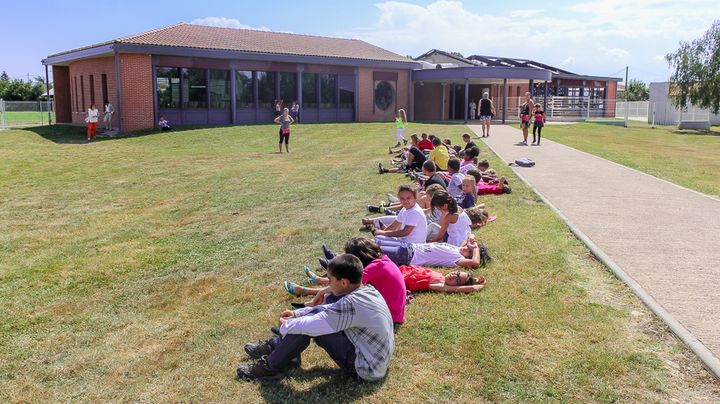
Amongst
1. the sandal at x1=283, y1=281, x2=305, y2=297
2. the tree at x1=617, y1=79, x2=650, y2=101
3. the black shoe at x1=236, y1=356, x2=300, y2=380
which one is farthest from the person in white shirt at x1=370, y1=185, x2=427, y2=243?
the tree at x1=617, y1=79, x2=650, y2=101

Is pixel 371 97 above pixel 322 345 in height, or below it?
above

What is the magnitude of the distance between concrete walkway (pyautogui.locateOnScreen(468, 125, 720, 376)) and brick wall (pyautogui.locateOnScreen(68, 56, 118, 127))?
69.1ft

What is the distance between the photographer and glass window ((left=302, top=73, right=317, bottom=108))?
3478 centimetres

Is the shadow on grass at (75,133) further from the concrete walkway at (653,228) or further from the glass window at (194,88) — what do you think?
the concrete walkway at (653,228)

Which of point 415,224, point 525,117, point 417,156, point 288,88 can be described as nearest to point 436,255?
point 415,224

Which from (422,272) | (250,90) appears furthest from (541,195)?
(250,90)

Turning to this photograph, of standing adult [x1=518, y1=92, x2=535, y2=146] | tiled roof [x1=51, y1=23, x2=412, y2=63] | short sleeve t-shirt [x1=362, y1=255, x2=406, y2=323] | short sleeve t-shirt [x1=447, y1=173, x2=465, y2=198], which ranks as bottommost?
short sleeve t-shirt [x1=362, y1=255, x2=406, y2=323]

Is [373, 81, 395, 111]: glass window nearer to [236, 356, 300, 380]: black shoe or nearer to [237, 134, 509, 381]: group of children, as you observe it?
[237, 134, 509, 381]: group of children

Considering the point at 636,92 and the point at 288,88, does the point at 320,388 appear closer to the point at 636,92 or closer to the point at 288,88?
the point at 288,88

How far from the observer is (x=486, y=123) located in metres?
26.1

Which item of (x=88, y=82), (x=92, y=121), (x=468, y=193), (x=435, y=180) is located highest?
(x=88, y=82)

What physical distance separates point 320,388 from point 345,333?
1.37ft

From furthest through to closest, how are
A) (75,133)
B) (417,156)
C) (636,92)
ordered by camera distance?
(636,92)
(75,133)
(417,156)

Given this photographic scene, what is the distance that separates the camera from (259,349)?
4.68 m
